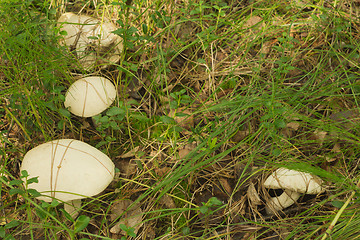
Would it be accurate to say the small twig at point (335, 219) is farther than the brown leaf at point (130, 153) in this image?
No

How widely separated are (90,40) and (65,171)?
968 mm

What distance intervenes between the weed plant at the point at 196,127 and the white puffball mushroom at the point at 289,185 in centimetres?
4

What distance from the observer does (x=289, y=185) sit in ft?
5.72

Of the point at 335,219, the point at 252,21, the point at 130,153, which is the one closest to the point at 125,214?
the point at 130,153

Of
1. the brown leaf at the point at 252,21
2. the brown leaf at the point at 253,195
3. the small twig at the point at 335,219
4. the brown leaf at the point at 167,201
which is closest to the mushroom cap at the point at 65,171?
the brown leaf at the point at 167,201


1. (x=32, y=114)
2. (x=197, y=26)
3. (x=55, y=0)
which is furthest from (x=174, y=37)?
(x=32, y=114)

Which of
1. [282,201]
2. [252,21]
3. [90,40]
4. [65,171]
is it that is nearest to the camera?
[65,171]

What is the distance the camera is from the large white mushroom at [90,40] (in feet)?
7.19

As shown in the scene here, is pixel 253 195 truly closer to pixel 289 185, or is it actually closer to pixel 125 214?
pixel 289 185

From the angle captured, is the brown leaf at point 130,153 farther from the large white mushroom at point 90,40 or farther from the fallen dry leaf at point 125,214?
the large white mushroom at point 90,40

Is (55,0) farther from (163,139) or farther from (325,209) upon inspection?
(325,209)

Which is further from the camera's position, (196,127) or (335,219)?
(196,127)

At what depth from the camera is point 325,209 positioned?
72.8 inches

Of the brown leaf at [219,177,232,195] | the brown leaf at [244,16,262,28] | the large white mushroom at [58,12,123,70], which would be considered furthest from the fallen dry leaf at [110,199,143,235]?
the brown leaf at [244,16,262,28]
